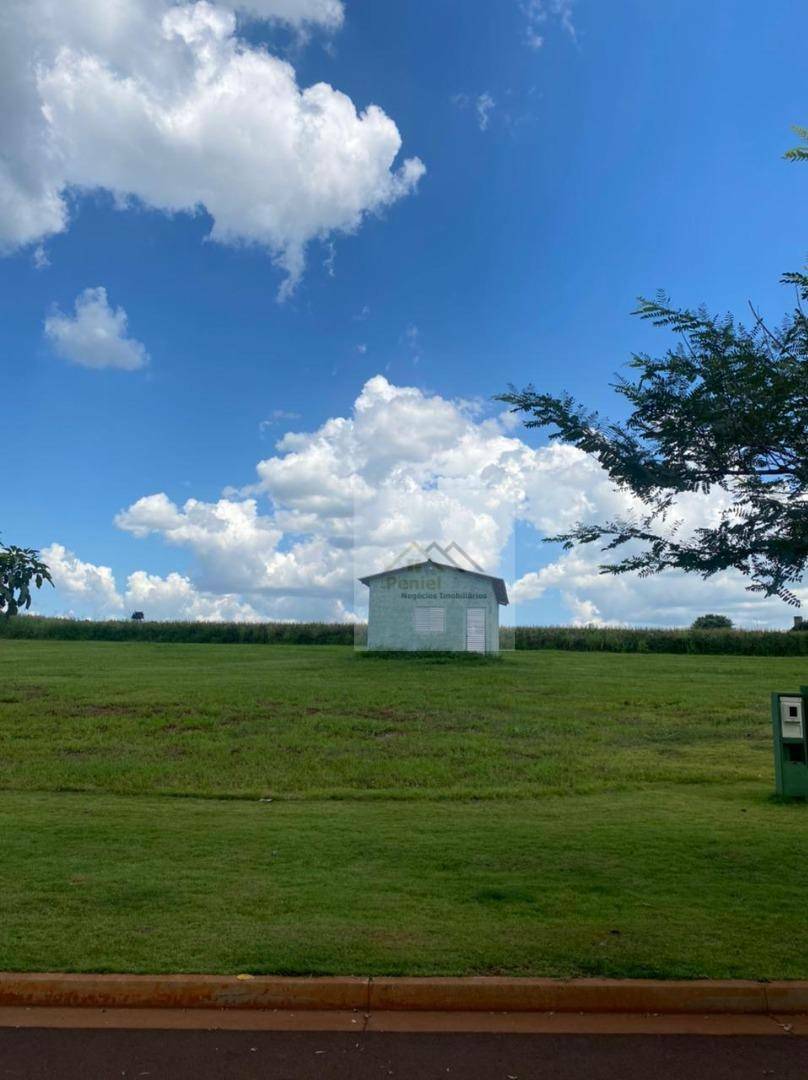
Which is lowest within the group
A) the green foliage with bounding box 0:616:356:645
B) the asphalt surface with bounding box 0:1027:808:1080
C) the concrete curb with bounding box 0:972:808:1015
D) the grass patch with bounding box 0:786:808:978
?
the asphalt surface with bounding box 0:1027:808:1080

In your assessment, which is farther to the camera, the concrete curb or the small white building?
the small white building

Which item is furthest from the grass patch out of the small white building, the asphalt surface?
the small white building

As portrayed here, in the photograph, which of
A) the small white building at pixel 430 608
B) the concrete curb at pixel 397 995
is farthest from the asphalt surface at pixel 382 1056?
the small white building at pixel 430 608

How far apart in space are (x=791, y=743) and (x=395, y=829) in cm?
602

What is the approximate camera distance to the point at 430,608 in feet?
100

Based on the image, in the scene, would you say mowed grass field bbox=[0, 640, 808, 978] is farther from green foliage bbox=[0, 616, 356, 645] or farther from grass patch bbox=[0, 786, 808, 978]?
green foliage bbox=[0, 616, 356, 645]

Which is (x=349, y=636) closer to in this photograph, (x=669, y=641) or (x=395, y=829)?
(x=669, y=641)

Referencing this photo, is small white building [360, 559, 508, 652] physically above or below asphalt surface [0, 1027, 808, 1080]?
above

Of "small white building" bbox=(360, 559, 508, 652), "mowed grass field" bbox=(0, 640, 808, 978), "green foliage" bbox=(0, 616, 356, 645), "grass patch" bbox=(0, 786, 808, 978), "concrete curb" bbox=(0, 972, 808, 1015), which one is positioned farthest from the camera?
"green foliage" bbox=(0, 616, 356, 645)

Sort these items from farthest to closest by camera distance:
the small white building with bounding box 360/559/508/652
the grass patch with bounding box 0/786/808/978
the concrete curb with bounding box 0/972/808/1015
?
the small white building with bounding box 360/559/508/652 → the grass patch with bounding box 0/786/808/978 → the concrete curb with bounding box 0/972/808/1015

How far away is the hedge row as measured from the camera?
1644 inches

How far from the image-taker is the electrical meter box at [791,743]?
40.8 feet

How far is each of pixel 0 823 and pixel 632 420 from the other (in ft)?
28.6

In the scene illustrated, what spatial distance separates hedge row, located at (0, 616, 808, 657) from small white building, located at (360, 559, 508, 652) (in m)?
11.4
